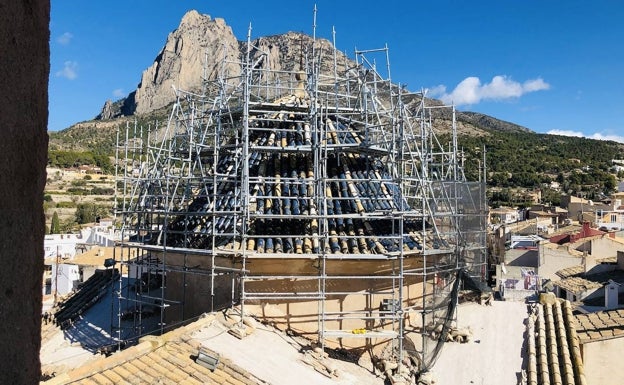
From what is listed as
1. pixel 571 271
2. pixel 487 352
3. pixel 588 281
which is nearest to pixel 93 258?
pixel 487 352

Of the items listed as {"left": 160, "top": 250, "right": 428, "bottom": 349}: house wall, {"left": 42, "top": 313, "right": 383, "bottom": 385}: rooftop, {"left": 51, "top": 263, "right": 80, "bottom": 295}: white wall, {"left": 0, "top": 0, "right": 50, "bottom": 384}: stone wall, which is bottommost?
{"left": 51, "top": 263, "right": 80, "bottom": 295}: white wall

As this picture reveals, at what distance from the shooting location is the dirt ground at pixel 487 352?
35.1 ft

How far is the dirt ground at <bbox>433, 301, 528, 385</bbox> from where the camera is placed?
421 inches

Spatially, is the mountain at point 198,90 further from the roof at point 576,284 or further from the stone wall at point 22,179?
the stone wall at point 22,179

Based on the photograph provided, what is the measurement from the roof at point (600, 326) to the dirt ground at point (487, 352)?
1213 mm

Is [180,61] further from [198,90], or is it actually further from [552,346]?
[552,346]

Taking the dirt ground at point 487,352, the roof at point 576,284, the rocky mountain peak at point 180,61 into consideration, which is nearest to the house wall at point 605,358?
the dirt ground at point 487,352

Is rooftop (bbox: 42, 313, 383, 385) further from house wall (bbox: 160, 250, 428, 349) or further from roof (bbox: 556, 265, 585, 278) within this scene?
roof (bbox: 556, 265, 585, 278)

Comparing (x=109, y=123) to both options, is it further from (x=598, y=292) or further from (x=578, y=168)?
(x=598, y=292)

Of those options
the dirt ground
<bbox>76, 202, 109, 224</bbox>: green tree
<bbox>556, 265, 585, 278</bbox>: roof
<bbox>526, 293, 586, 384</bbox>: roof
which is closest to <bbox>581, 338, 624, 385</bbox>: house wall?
<bbox>526, 293, 586, 384</bbox>: roof

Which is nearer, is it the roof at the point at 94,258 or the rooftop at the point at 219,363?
the rooftop at the point at 219,363

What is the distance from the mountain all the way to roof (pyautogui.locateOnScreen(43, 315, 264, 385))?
3592 cm

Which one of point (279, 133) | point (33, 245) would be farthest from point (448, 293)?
point (33, 245)

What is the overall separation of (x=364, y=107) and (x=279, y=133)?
7.61 ft
